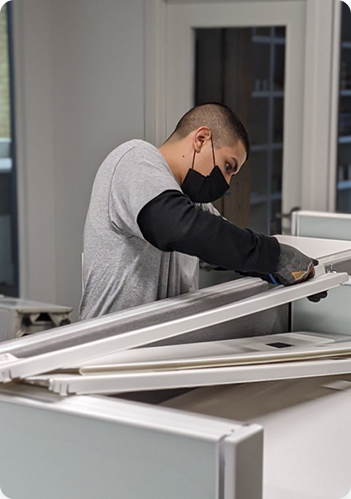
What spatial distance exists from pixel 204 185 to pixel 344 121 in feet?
5.67

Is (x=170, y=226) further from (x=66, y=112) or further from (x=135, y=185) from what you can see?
(x=66, y=112)

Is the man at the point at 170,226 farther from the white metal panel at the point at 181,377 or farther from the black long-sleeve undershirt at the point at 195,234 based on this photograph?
the white metal panel at the point at 181,377

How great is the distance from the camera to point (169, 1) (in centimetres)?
326

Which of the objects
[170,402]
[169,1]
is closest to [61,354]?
[170,402]

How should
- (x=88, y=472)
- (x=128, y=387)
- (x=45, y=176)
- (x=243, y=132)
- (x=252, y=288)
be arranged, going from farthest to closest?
(x=45, y=176) → (x=243, y=132) → (x=252, y=288) → (x=128, y=387) → (x=88, y=472)

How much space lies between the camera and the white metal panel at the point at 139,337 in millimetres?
818

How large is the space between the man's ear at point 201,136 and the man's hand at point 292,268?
28cm

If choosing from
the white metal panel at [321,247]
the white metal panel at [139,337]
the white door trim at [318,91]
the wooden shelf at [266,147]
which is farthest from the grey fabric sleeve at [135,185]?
the wooden shelf at [266,147]

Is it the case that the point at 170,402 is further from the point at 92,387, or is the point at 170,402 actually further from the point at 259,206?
the point at 259,206

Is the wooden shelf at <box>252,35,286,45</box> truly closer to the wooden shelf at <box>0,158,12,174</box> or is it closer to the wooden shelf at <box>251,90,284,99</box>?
the wooden shelf at <box>251,90,284,99</box>

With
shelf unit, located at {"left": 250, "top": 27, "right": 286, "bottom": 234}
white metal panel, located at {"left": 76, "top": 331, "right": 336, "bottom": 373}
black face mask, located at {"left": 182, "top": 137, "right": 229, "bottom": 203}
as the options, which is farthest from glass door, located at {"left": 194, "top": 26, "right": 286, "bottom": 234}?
white metal panel, located at {"left": 76, "top": 331, "right": 336, "bottom": 373}

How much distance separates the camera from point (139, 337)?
0.93 metres

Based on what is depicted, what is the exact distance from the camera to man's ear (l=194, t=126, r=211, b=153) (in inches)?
55.1

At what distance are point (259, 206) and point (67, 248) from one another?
0.99m
